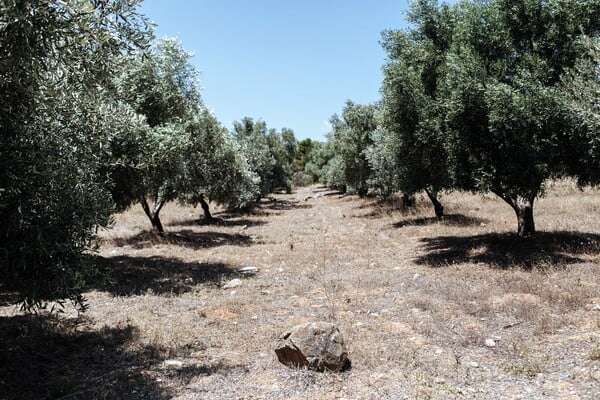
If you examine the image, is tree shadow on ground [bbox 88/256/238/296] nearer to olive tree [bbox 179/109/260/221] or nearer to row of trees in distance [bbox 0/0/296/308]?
row of trees in distance [bbox 0/0/296/308]

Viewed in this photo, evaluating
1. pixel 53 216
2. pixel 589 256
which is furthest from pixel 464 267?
pixel 53 216

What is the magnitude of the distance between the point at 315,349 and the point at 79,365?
14.1 ft

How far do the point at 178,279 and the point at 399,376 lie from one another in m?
9.28

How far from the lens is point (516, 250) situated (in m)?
14.2

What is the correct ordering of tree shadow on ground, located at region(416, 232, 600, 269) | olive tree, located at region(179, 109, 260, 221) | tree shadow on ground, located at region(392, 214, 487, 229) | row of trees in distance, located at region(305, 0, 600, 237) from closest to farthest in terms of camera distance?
1. row of trees in distance, located at region(305, 0, 600, 237)
2. tree shadow on ground, located at region(416, 232, 600, 269)
3. tree shadow on ground, located at region(392, 214, 487, 229)
4. olive tree, located at region(179, 109, 260, 221)

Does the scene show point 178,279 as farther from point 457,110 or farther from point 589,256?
point 589,256

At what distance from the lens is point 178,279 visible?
555 inches

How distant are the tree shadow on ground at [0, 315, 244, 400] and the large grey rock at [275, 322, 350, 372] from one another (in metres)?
1.10

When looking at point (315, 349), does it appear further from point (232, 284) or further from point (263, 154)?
point (263, 154)

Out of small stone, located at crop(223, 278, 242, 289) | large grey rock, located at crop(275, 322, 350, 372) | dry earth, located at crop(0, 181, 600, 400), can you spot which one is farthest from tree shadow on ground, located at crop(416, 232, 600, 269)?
large grey rock, located at crop(275, 322, 350, 372)

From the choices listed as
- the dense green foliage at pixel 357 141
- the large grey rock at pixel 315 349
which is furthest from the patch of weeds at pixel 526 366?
the dense green foliage at pixel 357 141

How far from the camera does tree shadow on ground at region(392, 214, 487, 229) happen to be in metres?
21.9

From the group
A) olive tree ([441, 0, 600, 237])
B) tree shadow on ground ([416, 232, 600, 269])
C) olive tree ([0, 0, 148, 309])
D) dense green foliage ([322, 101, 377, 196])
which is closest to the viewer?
olive tree ([0, 0, 148, 309])

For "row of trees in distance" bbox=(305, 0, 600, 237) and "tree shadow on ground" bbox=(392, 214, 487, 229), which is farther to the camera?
"tree shadow on ground" bbox=(392, 214, 487, 229)
